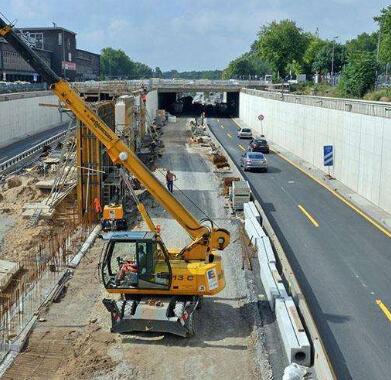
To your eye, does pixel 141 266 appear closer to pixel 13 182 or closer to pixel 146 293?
pixel 146 293

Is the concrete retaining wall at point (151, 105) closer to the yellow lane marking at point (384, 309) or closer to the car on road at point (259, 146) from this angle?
the car on road at point (259, 146)

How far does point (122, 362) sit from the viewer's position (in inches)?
529

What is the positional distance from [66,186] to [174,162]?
11903 mm

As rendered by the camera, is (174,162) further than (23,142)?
No

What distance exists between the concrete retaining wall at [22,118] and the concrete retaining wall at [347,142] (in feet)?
81.2

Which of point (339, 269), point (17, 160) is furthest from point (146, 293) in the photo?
point (17, 160)

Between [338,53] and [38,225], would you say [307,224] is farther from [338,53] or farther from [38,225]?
[338,53]

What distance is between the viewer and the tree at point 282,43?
108m

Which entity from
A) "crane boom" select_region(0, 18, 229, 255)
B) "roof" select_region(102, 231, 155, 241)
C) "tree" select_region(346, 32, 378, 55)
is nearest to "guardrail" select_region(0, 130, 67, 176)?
"crane boom" select_region(0, 18, 229, 255)

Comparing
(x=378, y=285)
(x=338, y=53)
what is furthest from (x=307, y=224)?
(x=338, y=53)

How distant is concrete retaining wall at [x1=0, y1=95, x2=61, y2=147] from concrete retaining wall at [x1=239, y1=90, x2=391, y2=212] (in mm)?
24736

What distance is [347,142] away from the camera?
105ft

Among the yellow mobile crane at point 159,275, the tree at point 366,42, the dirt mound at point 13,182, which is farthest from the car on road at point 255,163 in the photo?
the tree at point 366,42

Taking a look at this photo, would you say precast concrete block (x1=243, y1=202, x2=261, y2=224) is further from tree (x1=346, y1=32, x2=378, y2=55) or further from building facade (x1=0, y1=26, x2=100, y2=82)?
tree (x1=346, y1=32, x2=378, y2=55)
